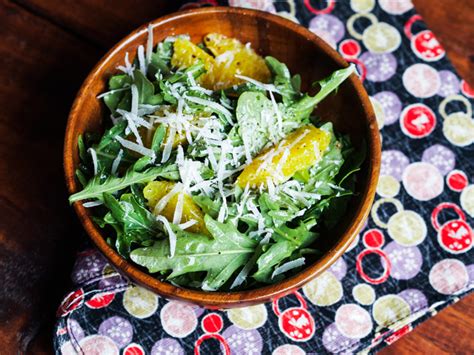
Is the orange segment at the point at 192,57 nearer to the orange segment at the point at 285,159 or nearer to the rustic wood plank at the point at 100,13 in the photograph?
the orange segment at the point at 285,159

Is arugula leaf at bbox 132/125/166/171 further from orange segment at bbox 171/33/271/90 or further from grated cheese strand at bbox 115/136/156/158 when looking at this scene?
orange segment at bbox 171/33/271/90

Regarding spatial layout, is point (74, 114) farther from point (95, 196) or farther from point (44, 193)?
point (44, 193)

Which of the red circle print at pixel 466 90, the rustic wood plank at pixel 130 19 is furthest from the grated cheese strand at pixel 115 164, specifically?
the red circle print at pixel 466 90

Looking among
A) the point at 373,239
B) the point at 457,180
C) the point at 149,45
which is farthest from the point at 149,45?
the point at 457,180

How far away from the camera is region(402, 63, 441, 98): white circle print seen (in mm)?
1937

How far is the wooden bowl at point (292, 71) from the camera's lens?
1.40 m

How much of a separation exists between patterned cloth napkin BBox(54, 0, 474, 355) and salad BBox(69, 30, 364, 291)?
22 centimetres

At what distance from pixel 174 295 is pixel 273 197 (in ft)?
1.02

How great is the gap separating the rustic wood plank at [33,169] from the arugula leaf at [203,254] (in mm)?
467

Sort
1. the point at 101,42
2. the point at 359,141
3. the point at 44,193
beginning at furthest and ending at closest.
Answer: the point at 101,42, the point at 44,193, the point at 359,141

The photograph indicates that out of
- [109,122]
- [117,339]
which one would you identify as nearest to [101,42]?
[109,122]

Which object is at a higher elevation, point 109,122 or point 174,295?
point 109,122

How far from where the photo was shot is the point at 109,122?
1.71 m

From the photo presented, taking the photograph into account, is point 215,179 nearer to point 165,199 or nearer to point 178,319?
point 165,199
